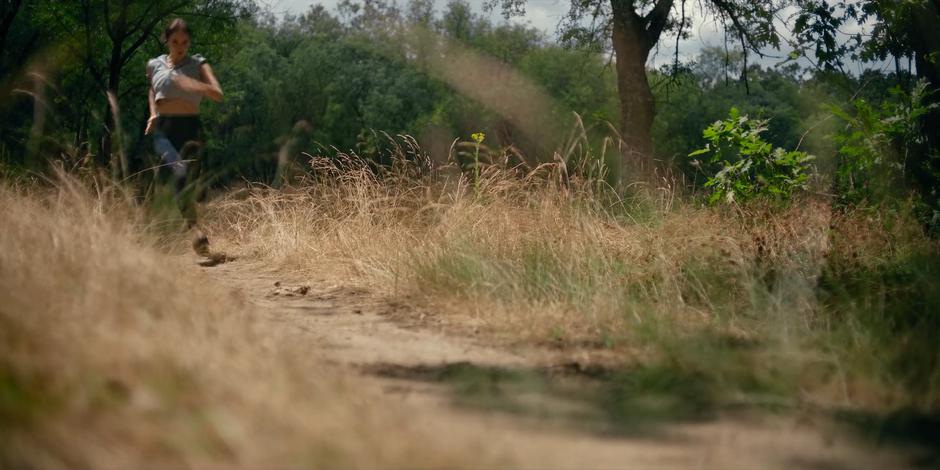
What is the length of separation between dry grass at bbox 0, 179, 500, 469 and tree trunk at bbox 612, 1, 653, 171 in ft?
46.4

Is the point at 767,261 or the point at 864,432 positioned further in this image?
the point at 767,261

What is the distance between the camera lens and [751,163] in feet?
28.2

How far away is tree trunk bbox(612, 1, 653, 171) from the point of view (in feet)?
57.5

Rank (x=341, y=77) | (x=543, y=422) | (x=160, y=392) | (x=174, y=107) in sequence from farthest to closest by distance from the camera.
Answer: (x=341, y=77)
(x=174, y=107)
(x=543, y=422)
(x=160, y=392)

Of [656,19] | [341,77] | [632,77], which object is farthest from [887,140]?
[341,77]

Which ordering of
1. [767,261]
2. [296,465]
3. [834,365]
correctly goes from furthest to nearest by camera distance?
1. [767,261]
2. [834,365]
3. [296,465]

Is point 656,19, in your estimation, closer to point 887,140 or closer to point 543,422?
point 887,140

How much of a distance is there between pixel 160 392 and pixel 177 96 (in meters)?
5.44

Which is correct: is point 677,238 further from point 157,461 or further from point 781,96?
point 781,96

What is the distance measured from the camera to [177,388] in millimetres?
2953

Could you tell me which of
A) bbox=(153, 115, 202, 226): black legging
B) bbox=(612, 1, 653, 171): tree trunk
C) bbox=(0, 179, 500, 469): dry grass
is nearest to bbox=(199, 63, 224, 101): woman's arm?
bbox=(153, 115, 202, 226): black legging

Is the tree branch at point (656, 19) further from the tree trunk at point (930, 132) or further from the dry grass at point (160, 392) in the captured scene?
the dry grass at point (160, 392)

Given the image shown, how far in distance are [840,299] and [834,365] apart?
1.73m

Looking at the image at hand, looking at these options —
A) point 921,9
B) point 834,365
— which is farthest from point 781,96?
point 834,365
